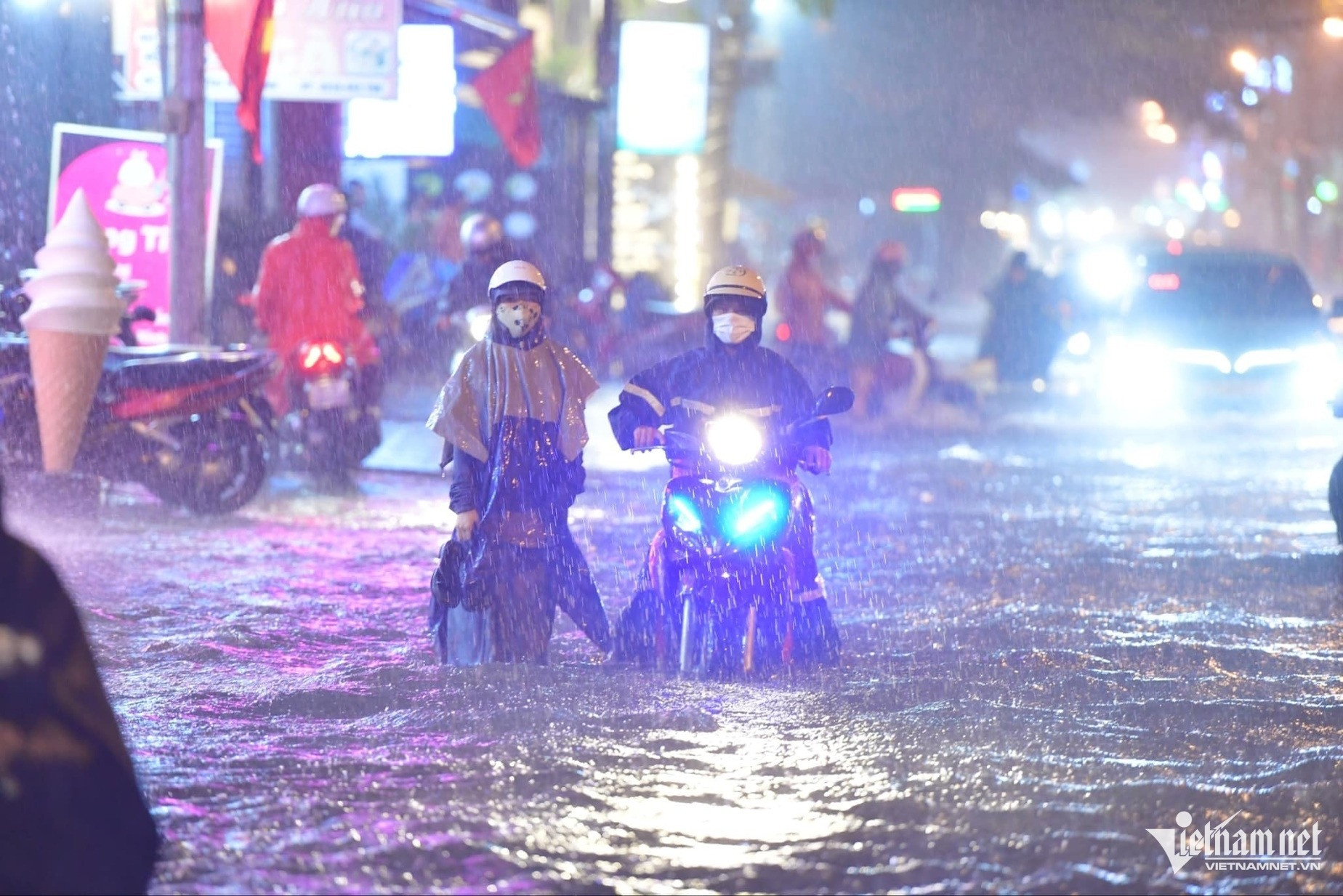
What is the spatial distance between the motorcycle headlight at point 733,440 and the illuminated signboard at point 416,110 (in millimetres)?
13778

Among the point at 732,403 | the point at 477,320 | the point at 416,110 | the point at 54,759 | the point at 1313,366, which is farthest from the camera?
the point at 416,110

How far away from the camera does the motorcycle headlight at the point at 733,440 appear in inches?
274

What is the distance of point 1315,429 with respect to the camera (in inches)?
713

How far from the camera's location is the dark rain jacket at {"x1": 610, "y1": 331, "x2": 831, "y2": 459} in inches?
281

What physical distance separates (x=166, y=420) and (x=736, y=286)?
16.1ft

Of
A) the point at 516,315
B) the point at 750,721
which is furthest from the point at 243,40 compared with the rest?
the point at 750,721

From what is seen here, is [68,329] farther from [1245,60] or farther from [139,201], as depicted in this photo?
[1245,60]

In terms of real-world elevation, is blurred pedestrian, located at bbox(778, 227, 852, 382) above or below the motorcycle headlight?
above

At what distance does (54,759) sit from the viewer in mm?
2656

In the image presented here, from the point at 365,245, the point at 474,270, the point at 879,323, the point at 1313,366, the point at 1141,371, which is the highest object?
the point at 365,245

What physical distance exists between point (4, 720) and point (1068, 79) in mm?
42458

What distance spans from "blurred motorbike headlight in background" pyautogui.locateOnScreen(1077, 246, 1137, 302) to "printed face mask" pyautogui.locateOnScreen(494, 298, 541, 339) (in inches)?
633

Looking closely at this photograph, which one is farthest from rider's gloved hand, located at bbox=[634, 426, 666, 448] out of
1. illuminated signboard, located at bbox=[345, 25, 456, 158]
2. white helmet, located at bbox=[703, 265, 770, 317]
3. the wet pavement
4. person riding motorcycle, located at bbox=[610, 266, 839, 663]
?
illuminated signboard, located at bbox=[345, 25, 456, 158]

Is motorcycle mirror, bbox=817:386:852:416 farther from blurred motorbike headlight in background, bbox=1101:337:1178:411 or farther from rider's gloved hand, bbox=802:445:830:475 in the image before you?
blurred motorbike headlight in background, bbox=1101:337:1178:411
